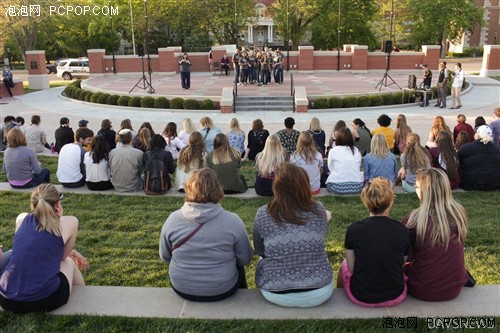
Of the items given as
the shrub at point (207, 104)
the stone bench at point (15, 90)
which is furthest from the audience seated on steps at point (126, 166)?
the stone bench at point (15, 90)

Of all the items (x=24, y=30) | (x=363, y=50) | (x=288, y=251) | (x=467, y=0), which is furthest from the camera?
(x=467, y=0)

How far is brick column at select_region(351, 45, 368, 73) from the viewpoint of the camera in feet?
112

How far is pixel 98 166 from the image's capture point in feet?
28.0

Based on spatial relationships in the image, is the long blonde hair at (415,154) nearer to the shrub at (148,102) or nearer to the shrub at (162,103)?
the shrub at (162,103)

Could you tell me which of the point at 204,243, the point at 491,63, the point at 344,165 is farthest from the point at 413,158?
the point at 491,63

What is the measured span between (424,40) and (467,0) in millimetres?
6648

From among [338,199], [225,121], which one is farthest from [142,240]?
[225,121]

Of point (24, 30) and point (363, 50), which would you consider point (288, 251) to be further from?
point (24, 30)

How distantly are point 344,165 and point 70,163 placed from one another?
4841mm

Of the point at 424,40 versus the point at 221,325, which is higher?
the point at 424,40

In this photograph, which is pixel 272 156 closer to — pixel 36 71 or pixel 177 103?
pixel 177 103

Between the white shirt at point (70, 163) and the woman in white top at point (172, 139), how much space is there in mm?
2080

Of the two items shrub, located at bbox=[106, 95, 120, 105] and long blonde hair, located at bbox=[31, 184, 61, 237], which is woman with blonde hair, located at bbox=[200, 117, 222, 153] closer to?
long blonde hair, located at bbox=[31, 184, 61, 237]

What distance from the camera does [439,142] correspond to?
8148mm
